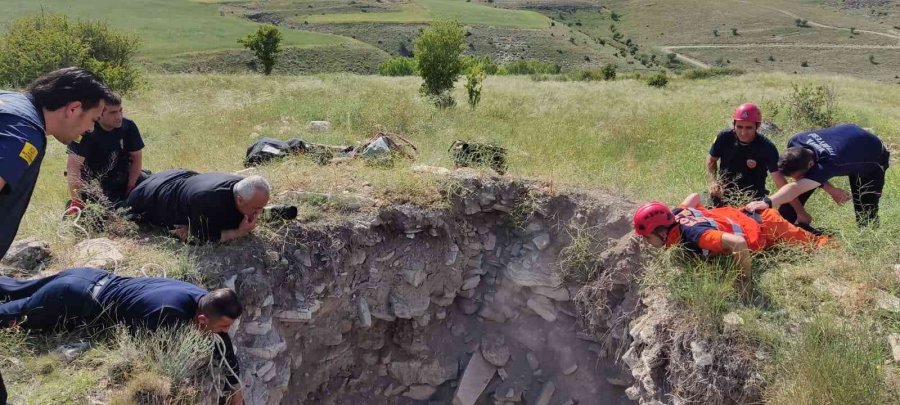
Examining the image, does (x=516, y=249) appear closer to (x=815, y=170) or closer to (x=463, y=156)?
(x=463, y=156)

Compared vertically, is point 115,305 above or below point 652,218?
below

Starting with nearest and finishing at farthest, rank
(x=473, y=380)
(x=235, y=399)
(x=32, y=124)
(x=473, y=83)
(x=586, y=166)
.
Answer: (x=32, y=124) → (x=235, y=399) → (x=473, y=380) → (x=586, y=166) → (x=473, y=83)

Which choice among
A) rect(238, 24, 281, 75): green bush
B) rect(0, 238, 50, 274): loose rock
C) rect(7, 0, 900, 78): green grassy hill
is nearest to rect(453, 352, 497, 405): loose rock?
rect(0, 238, 50, 274): loose rock

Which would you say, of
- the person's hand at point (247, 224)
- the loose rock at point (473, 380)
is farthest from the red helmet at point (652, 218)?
the person's hand at point (247, 224)

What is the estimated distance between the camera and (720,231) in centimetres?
386

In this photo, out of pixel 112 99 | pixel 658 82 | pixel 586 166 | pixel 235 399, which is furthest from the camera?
pixel 658 82

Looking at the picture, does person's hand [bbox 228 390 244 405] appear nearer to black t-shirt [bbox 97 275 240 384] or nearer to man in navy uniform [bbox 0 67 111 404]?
black t-shirt [bbox 97 275 240 384]

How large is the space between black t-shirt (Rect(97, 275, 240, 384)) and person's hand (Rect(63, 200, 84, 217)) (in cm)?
146

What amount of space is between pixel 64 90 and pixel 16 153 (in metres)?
0.49

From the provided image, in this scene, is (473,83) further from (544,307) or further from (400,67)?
(400,67)

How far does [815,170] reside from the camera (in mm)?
4293

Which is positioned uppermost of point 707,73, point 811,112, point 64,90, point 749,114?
point 64,90

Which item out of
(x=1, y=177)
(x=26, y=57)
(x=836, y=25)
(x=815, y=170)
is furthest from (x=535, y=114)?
(x=836, y=25)

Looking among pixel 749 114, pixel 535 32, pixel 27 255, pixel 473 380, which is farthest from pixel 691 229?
pixel 535 32
